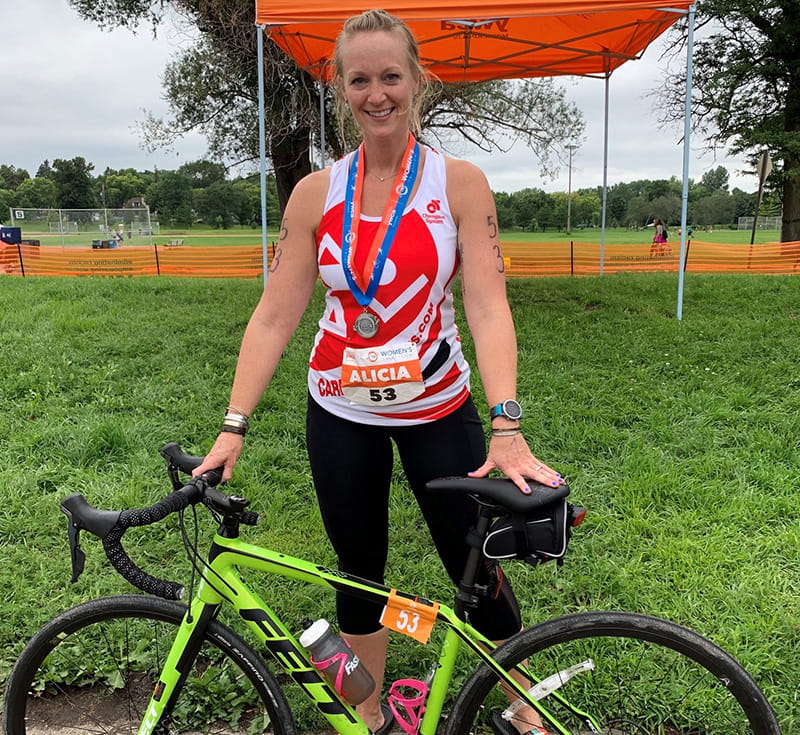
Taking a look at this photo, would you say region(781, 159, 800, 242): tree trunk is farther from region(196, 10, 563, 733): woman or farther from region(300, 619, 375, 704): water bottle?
region(300, 619, 375, 704): water bottle

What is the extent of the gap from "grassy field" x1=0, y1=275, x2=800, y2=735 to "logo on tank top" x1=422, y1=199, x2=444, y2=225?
5.51ft

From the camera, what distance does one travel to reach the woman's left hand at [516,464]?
1.44 metres

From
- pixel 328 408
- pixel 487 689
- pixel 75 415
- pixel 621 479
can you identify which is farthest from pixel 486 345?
pixel 75 415

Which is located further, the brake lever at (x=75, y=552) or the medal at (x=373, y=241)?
the medal at (x=373, y=241)

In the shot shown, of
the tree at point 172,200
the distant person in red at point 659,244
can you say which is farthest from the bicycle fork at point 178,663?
the tree at point 172,200

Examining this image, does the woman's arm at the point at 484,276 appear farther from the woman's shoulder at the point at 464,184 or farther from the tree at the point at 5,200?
the tree at the point at 5,200

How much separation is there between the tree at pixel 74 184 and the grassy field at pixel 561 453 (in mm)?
59926

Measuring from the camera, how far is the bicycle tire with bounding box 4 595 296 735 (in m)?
1.62

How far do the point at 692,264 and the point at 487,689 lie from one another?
1662 cm

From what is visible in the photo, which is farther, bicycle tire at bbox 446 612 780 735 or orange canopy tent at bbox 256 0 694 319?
orange canopy tent at bbox 256 0 694 319

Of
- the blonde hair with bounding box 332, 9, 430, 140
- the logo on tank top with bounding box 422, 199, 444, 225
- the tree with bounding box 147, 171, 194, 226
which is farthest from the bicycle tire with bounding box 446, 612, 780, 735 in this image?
the tree with bounding box 147, 171, 194, 226

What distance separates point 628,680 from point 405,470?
3.25ft

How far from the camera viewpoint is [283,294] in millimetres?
1786

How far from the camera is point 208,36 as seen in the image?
42.7ft
